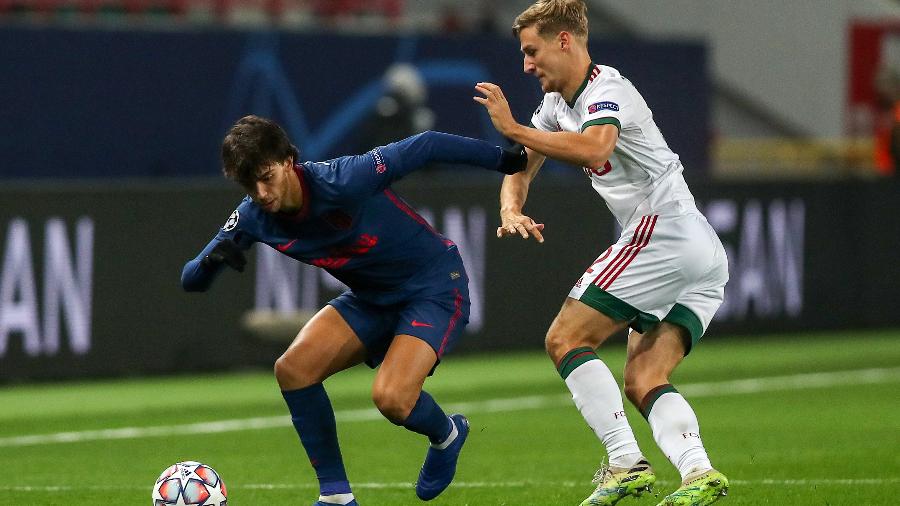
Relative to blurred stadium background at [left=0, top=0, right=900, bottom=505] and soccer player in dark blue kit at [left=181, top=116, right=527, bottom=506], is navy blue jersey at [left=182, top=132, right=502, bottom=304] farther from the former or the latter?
blurred stadium background at [left=0, top=0, right=900, bottom=505]

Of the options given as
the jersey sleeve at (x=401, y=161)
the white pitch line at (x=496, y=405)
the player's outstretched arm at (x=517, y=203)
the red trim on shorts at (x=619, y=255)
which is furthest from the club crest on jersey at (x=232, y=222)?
the white pitch line at (x=496, y=405)

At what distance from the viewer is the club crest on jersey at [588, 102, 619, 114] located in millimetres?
7164

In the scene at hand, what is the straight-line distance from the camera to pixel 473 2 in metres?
22.1

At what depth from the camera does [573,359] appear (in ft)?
24.0

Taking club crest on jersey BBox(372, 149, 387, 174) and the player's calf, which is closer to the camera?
club crest on jersey BBox(372, 149, 387, 174)

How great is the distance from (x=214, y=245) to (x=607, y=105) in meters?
1.80

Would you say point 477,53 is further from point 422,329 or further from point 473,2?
point 422,329

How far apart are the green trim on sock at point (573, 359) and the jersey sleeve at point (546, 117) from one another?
1.07m

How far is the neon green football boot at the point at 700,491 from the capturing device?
6844 mm

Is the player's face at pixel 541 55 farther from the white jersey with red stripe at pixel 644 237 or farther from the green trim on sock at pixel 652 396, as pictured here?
the green trim on sock at pixel 652 396

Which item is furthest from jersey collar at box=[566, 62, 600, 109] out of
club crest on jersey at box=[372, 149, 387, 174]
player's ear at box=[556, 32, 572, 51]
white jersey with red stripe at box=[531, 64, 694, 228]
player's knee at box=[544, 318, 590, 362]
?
player's knee at box=[544, 318, 590, 362]

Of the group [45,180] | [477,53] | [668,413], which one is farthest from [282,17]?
[668,413]

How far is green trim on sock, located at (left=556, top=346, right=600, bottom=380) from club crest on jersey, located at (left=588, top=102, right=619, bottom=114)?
40.8 inches

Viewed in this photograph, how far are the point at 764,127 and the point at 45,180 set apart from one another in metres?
11.3
